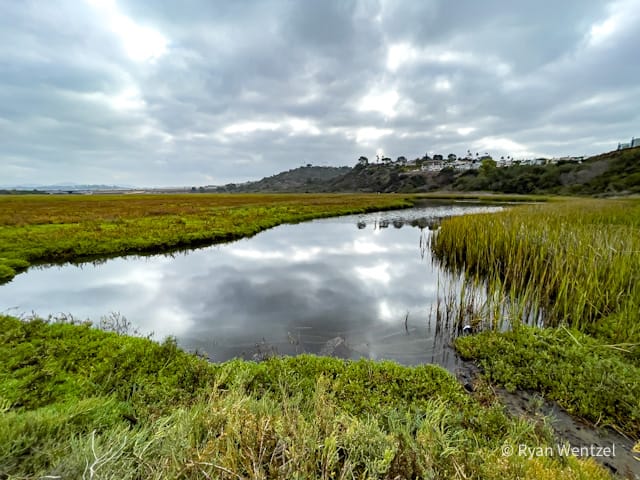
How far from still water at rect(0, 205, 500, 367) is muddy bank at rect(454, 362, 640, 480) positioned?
59.1 inches

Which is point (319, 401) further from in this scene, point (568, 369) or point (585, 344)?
point (585, 344)

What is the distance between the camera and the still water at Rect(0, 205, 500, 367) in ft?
25.1

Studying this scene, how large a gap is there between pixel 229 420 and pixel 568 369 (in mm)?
6158

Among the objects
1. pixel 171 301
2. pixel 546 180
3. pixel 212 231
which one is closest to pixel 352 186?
pixel 546 180

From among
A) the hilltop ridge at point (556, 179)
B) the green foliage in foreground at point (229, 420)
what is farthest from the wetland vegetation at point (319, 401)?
the hilltop ridge at point (556, 179)

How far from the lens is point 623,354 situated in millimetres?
5664

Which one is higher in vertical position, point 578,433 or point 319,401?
point 319,401

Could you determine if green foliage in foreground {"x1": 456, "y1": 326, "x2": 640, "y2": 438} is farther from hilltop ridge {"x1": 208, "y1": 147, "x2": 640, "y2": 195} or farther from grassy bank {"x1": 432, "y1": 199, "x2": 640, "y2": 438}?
hilltop ridge {"x1": 208, "y1": 147, "x2": 640, "y2": 195}

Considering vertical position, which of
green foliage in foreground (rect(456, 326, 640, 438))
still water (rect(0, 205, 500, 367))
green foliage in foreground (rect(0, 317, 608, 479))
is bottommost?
still water (rect(0, 205, 500, 367))

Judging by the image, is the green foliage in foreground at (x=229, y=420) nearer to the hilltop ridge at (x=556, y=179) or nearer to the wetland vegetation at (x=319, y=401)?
the wetland vegetation at (x=319, y=401)

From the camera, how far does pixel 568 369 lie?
17.6 ft

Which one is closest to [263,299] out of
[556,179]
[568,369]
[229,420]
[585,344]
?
[229,420]

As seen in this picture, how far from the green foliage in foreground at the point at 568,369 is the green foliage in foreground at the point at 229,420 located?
117 centimetres

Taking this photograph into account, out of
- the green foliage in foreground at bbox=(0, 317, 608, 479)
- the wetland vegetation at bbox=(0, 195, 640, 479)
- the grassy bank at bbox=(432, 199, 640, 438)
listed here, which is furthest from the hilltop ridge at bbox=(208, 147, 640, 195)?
the green foliage in foreground at bbox=(0, 317, 608, 479)
